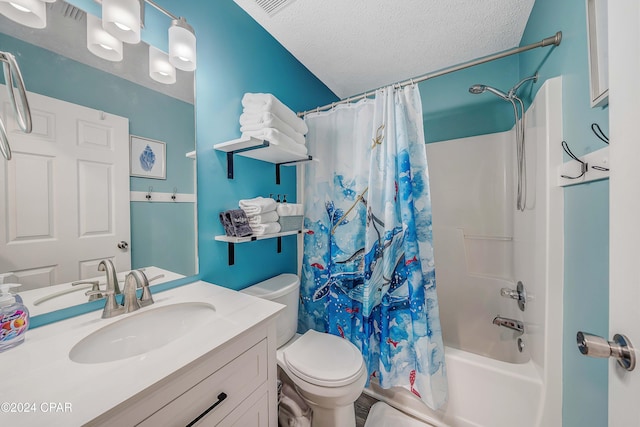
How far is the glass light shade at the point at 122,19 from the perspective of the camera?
777 mm

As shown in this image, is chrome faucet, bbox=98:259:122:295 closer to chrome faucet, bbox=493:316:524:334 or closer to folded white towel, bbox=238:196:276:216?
folded white towel, bbox=238:196:276:216

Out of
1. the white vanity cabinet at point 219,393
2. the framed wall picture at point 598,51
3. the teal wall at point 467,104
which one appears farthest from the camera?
the teal wall at point 467,104

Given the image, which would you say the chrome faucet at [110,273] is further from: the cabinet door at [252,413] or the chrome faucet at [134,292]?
the cabinet door at [252,413]

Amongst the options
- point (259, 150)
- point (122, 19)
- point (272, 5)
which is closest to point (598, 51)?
point (259, 150)

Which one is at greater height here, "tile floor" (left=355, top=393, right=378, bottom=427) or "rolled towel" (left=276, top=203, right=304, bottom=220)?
"rolled towel" (left=276, top=203, right=304, bottom=220)

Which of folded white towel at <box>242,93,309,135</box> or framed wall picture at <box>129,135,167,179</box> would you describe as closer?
framed wall picture at <box>129,135,167,179</box>

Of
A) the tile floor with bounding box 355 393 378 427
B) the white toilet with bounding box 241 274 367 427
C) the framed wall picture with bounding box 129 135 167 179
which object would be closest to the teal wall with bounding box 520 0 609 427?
the white toilet with bounding box 241 274 367 427

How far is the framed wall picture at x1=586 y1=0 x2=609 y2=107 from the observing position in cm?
65

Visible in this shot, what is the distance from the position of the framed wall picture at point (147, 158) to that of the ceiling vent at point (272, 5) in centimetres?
99

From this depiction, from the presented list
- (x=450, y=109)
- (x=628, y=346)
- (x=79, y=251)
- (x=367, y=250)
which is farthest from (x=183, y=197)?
(x=450, y=109)

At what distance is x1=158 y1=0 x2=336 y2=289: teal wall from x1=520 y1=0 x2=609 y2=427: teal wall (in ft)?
4.85

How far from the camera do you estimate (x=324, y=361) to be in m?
1.16

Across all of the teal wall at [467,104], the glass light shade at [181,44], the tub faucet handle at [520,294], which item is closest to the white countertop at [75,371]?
the glass light shade at [181,44]

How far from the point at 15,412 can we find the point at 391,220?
4.52 feet
